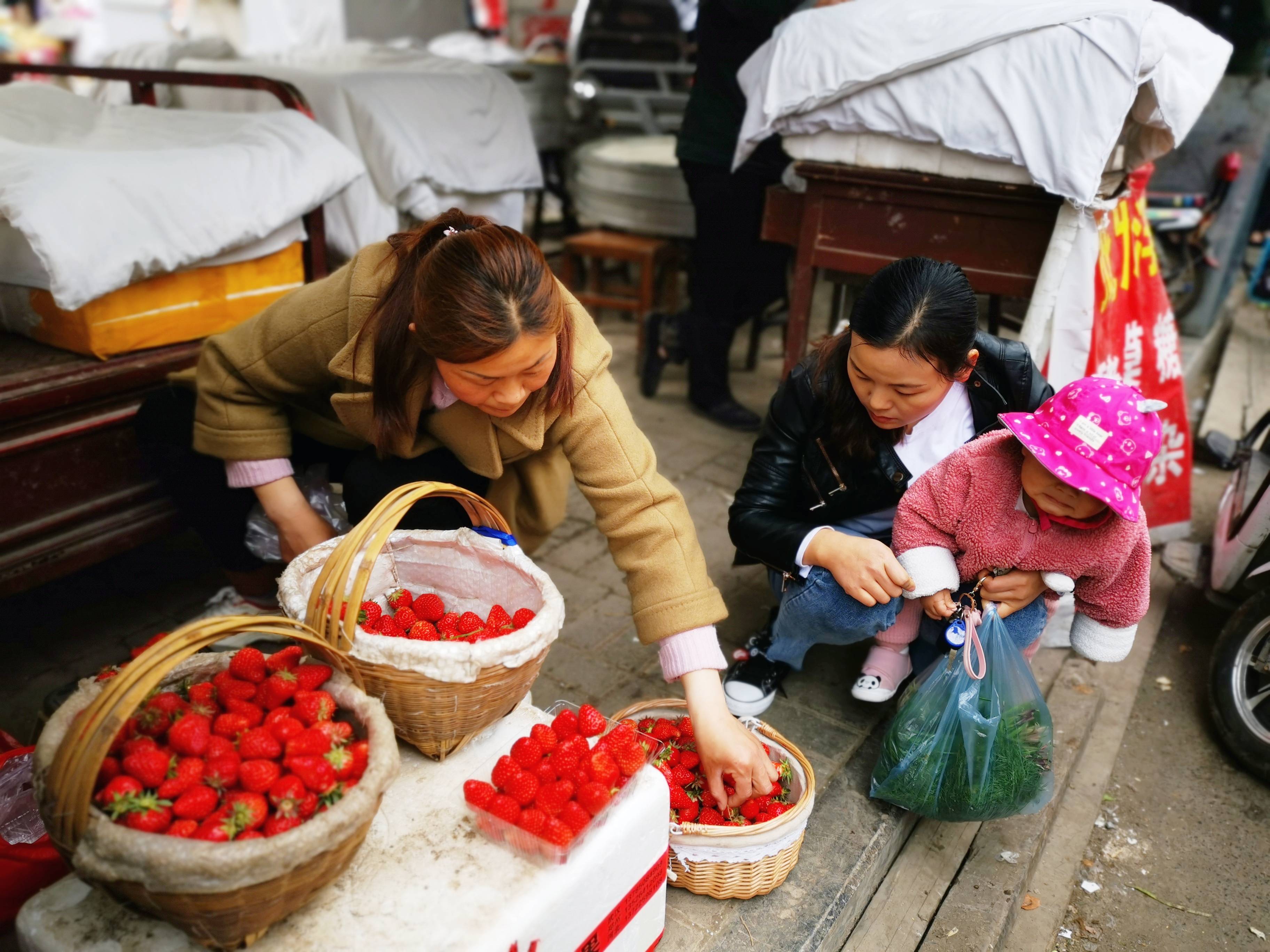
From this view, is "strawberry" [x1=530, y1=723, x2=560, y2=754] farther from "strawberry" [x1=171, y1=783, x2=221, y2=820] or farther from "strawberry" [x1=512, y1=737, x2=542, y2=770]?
"strawberry" [x1=171, y1=783, x2=221, y2=820]

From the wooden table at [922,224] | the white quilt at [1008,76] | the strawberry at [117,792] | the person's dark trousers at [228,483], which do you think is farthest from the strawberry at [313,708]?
the white quilt at [1008,76]

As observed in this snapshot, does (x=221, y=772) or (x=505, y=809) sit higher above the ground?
(x=221, y=772)

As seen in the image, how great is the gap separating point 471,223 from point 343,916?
47.3 inches

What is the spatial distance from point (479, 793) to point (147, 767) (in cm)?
46

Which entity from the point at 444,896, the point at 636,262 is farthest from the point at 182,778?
the point at 636,262

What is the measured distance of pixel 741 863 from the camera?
5.26 feet

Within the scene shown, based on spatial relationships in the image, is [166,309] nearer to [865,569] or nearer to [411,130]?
[411,130]

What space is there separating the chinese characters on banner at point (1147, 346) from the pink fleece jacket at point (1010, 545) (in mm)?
1185

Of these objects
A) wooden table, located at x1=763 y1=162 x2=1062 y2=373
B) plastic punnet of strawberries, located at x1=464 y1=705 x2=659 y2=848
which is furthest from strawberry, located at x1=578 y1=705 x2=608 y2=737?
wooden table, located at x1=763 y1=162 x2=1062 y2=373

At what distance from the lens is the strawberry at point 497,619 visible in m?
1.57

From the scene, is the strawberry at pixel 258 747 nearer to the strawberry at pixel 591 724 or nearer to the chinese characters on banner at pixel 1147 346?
the strawberry at pixel 591 724

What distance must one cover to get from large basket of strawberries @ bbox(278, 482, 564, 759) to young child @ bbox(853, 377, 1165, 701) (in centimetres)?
84

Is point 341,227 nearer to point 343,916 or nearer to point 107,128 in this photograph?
point 107,128

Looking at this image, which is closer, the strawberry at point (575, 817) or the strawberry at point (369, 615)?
the strawberry at point (575, 817)
